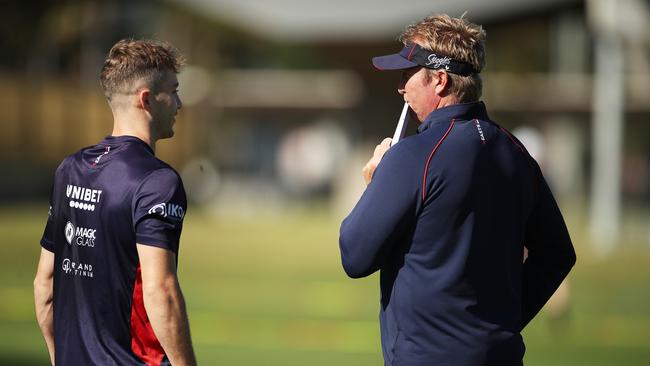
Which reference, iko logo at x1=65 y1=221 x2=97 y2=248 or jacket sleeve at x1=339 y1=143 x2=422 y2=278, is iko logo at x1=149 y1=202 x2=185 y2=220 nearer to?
iko logo at x1=65 y1=221 x2=97 y2=248

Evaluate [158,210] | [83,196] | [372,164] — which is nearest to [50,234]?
[83,196]

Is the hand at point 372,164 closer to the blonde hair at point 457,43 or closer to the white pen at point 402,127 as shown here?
the white pen at point 402,127

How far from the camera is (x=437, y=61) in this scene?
3.94m

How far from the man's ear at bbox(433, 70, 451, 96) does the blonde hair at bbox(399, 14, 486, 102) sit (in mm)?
18

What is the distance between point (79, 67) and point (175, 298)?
4773 centimetres

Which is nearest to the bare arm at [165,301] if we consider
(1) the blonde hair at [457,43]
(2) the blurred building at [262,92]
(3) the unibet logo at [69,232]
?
(3) the unibet logo at [69,232]

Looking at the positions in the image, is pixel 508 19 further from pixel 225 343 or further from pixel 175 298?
pixel 175 298

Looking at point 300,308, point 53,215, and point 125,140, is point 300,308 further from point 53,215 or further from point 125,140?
point 125,140

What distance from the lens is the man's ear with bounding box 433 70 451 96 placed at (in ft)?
13.0

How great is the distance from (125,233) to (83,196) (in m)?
0.26

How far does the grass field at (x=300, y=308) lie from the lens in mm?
10789

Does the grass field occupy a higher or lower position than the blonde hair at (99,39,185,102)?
lower

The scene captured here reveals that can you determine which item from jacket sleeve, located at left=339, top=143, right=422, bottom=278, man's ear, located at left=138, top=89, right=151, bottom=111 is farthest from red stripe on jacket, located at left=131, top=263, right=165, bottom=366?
jacket sleeve, located at left=339, top=143, right=422, bottom=278

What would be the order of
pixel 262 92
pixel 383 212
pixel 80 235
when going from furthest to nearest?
1. pixel 262 92
2. pixel 80 235
3. pixel 383 212
